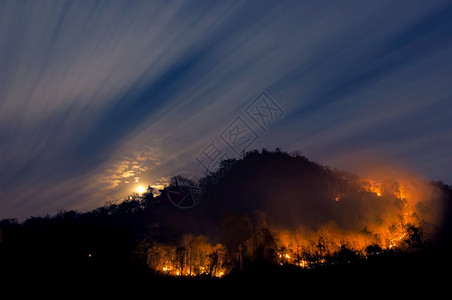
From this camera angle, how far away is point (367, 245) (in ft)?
154

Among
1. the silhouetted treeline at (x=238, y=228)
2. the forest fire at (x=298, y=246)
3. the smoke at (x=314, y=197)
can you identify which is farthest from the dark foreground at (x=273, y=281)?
the smoke at (x=314, y=197)

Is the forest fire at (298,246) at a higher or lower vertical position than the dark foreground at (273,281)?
higher

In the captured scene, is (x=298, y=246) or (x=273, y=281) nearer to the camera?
(x=273, y=281)

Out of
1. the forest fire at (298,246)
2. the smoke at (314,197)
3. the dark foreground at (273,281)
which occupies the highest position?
the smoke at (314,197)

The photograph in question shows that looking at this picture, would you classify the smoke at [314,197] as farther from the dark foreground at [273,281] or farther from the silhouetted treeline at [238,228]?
the dark foreground at [273,281]

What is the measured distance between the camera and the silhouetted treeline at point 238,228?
115 feet

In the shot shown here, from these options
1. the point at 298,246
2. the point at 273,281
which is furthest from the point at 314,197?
the point at 273,281

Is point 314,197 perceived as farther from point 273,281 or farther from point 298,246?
point 273,281

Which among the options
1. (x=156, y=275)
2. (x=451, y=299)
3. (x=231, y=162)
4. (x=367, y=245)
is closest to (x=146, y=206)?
(x=231, y=162)

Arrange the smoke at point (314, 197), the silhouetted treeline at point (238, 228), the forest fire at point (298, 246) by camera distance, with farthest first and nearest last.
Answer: the smoke at point (314, 197) < the forest fire at point (298, 246) < the silhouetted treeline at point (238, 228)

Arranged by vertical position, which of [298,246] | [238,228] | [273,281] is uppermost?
[238,228]

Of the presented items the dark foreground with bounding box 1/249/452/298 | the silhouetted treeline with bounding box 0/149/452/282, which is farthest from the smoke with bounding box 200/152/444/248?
the dark foreground with bounding box 1/249/452/298

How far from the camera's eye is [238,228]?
47.8 meters

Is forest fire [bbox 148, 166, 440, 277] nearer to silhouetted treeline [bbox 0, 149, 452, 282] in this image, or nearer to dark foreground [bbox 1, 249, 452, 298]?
silhouetted treeline [bbox 0, 149, 452, 282]
